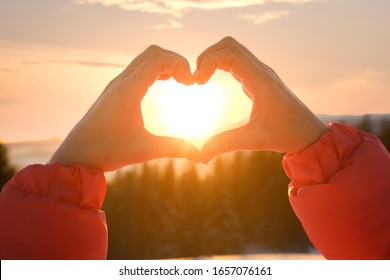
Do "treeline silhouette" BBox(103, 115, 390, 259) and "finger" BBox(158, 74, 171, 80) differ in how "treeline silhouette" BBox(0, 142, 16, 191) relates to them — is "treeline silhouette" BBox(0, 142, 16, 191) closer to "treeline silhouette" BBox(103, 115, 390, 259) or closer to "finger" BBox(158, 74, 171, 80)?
"treeline silhouette" BBox(103, 115, 390, 259)

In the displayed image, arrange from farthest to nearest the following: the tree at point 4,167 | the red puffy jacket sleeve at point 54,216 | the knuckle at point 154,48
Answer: the tree at point 4,167 → the knuckle at point 154,48 → the red puffy jacket sleeve at point 54,216

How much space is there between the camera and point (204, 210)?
5.33 m

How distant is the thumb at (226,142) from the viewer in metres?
1.31

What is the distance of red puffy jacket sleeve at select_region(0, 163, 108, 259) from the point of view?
4.08 feet

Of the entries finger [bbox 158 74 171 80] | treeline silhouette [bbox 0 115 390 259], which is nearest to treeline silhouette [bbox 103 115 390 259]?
treeline silhouette [bbox 0 115 390 259]

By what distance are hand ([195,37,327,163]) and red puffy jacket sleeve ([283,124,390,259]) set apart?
43mm

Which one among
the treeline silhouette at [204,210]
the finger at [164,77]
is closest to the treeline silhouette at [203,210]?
the treeline silhouette at [204,210]

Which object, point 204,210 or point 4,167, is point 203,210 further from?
point 4,167

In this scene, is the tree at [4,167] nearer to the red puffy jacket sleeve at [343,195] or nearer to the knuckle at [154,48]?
the knuckle at [154,48]

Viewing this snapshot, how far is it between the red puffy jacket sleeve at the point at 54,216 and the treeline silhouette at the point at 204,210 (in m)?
3.97

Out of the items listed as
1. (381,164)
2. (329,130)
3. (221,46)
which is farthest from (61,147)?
(381,164)

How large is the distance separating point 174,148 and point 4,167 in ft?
13.9

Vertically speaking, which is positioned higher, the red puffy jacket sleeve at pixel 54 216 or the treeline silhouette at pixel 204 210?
the red puffy jacket sleeve at pixel 54 216
